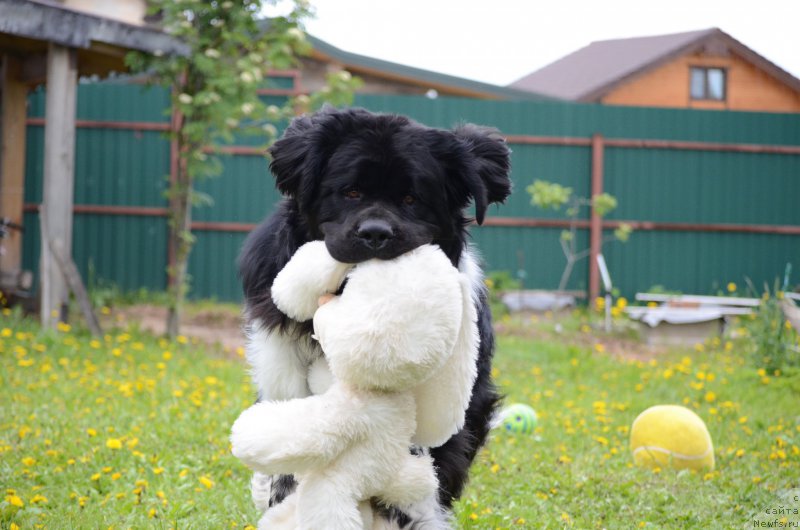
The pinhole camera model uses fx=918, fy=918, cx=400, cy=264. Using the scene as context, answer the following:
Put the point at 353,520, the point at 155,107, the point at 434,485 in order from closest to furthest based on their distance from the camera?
1. the point at 353,520
2. the point at 434,485
3. the point at 155,107

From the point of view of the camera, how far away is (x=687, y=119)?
11898 mm

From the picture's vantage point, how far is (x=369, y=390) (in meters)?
2.42

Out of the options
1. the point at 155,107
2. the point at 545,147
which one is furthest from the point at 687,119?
the point at 155,107

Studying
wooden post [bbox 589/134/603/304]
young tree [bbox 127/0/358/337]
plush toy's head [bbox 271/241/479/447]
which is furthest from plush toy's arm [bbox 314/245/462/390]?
wooden post [bbox 589/134/603/304]

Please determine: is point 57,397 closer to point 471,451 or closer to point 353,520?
point 471,451

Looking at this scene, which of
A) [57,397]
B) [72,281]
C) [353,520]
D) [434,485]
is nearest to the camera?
[353,520]

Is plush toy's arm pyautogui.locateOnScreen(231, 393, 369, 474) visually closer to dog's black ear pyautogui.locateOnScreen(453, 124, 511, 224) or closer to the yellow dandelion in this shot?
dog's black ear pyautogui.locateOnScreen(453, 124, 511, 224)

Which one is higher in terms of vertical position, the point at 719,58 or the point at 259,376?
the point at 719,58

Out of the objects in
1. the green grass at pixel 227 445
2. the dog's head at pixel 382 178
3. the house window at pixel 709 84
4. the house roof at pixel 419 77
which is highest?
the house window at pixel 709 84

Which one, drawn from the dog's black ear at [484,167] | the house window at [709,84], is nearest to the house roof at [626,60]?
the house window at [709,84]

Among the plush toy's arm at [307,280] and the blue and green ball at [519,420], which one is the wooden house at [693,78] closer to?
the blue and green ball at [519,420]

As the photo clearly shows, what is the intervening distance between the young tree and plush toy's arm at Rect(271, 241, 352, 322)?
Result: 19.0 feet

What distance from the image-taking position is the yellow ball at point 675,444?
4656 mm

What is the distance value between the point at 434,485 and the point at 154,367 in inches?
181
